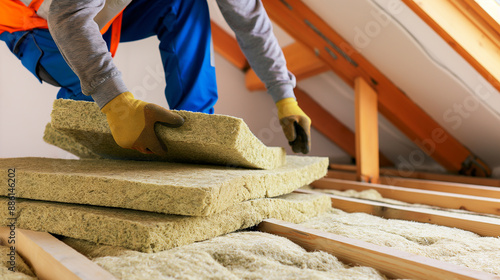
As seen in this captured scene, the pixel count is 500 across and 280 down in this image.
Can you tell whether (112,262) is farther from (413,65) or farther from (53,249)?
(413,65)

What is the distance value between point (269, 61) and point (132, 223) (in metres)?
1.04

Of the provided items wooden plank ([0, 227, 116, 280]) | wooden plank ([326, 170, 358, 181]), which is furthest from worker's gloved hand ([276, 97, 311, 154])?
wooden plank ([0, 227, 116, 280])

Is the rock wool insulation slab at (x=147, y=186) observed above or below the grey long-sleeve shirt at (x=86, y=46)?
below

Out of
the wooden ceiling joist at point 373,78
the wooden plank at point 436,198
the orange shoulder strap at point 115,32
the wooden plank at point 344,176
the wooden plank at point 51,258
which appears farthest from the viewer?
the wooden plank at point 344,176

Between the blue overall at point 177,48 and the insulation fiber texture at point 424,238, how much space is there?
2.55 feet

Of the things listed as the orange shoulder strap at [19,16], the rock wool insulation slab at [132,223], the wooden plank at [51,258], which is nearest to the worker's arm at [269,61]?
the rock wool insulation slab at [132,223]

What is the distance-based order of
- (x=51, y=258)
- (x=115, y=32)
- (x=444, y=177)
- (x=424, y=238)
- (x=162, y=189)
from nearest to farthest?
(x=51, y=258) < (x=162, y=189) < (x=424, y=238) < (x=115, y=32) < (x=444, y=177)

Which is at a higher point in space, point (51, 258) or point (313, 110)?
point (313, 110)

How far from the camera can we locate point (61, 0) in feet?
3.37

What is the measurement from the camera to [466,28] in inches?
58.4

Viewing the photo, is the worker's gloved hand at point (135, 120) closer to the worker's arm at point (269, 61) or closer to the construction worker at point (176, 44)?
the construction worker at point (176, 44)

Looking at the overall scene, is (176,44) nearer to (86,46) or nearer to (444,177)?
(86,46)

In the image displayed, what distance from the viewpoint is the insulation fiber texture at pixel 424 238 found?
34.2 inches

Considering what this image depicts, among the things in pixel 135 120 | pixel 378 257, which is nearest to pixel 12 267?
pixel 135 120
